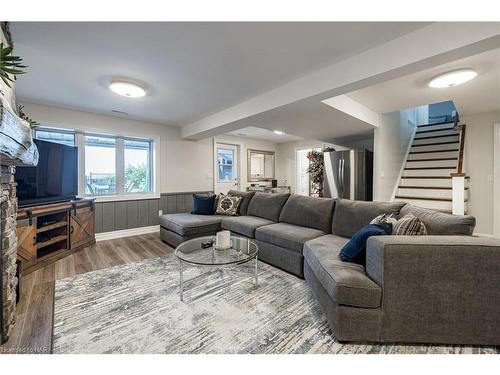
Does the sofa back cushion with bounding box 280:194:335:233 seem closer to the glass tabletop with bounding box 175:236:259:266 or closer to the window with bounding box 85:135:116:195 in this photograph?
the glass tabletop with bounding box 175:236:259:266

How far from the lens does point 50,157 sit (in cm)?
300

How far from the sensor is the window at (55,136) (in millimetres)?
3500

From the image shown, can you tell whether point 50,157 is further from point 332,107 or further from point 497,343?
point 497,343

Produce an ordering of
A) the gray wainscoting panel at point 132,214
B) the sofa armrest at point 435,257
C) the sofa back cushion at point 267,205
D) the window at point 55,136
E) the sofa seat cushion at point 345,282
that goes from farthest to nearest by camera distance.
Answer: the gray wainscoting panel at point 132,214, the window at point 55,136, the sofa back cushion at point 267,205, the sofa seat cushion at point 345,282, the sofa armrest at point 435,257

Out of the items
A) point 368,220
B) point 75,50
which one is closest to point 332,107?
point 368,220

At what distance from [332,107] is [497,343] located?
256cm

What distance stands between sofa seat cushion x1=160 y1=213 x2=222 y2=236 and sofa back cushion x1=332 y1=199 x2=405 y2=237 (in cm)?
179

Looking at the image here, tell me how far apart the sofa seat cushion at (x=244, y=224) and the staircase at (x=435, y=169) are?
2.95 m

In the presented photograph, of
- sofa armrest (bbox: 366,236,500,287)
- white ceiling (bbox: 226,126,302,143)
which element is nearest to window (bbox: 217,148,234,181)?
white ceiling (bbox: 226,126,302,143)

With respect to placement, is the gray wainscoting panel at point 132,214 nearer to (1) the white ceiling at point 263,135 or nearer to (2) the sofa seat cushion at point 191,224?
(2) the sofa seat cushion at point 191,224

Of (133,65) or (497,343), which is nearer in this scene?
(497,343)

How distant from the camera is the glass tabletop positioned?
1970mm

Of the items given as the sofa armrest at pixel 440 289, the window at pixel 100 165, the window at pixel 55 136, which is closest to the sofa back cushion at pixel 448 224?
the sofa armrest at pixel 440 289

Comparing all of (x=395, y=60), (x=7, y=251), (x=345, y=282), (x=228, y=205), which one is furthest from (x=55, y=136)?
(x=395, y=60)
